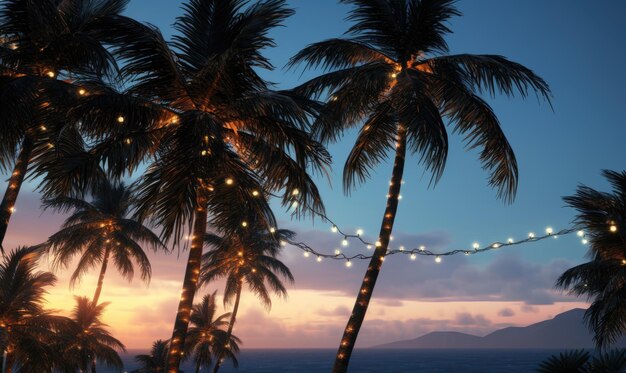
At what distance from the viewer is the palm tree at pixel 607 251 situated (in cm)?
1363

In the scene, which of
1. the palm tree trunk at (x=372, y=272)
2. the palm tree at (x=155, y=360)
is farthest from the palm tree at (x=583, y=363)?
the palm tree at (x=155, y=360)

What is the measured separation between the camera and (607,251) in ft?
47.1

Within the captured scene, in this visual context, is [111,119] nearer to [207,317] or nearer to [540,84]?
[540,84]

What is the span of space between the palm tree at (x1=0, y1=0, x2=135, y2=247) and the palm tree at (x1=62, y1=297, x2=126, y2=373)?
15481 mm

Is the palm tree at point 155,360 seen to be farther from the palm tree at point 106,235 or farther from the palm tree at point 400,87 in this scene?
the palm tree at point 400,87

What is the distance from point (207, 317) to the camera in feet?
109

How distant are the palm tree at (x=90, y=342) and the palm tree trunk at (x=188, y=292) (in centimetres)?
1719

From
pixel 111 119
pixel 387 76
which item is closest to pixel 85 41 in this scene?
pixel 111 119

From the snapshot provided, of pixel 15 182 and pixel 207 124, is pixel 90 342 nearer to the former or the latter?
pixel 15 182

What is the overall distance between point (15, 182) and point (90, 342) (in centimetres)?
A: 1806

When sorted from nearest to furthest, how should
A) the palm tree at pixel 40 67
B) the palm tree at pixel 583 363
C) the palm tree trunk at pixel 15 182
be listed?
the palm tree at pixel 583 363, the palm tree at pixel 40 67, the palm tree trunk at pixel 15 182

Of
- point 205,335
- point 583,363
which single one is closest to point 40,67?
point 583,363

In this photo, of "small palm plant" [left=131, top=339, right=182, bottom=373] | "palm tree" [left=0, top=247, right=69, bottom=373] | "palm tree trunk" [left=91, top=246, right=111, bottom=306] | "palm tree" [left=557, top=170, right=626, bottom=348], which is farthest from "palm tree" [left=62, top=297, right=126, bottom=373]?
"palm tree" [left=557, top=170, right=626, bottom=348]

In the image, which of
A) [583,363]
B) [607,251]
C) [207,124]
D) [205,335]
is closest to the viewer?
[583,363]
